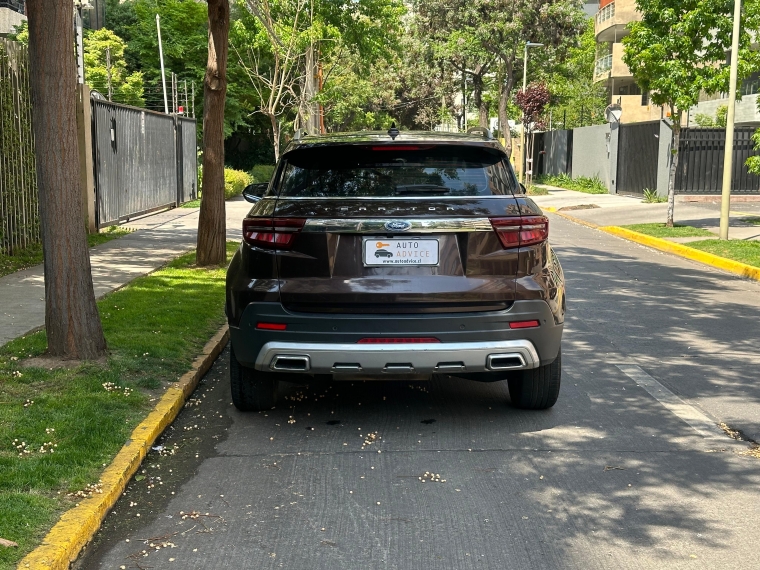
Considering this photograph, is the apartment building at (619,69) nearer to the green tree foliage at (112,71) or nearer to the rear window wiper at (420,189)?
the green tree foliage at (112,71)

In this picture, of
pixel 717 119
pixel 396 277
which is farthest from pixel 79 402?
pixel 717 119

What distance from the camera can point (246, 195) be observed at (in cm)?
719

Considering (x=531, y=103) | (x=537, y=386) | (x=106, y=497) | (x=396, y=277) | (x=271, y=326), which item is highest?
(x=531, y=103)

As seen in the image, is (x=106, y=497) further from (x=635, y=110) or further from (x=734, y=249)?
(x=635, y=110)

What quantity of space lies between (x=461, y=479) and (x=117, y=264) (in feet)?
29.3

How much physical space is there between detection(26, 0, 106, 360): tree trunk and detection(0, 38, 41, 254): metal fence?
649cm

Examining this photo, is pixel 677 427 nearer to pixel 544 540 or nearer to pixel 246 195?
pixel 544 540

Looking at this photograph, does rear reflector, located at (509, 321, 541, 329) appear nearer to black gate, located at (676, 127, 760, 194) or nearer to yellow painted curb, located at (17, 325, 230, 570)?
yellow painted curb, located at (17, 325, 230, 570)

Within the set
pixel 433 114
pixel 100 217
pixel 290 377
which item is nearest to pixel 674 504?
pixel 290 377

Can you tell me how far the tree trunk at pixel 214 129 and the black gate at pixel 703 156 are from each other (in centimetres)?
2093

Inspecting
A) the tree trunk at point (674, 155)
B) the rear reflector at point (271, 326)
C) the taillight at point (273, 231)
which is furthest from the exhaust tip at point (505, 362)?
the tree trunk at point (674, 155)

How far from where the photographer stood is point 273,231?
5.60 m

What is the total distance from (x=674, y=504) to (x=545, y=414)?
1.68 m

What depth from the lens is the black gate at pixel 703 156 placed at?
1184 inches
